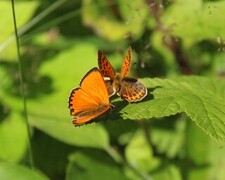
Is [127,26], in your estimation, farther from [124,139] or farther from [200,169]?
[200,169]

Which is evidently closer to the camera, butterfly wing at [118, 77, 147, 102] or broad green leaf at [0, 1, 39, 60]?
butterfly wing at [118, 77, 147, 102]

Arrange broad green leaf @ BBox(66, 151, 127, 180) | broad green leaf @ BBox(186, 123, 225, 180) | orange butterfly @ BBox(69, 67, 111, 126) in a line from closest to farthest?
orange butterfly @ BBox(69, 67, 111, 126), broad green leaf @ BBox(66, 151, 127, 180), broad green leaf @ BBox(186, 123, 225, 180)

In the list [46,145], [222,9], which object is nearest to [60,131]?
[46,145]

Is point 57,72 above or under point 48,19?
under

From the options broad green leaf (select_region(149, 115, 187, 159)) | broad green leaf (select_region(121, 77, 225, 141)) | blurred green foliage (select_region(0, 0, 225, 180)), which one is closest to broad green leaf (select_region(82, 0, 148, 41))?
blurred green foliage (select_region(0, 0, 225, 180))

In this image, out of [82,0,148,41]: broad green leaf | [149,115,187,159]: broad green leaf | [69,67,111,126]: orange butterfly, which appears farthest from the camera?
[82,0,148,41]: broad green leaf

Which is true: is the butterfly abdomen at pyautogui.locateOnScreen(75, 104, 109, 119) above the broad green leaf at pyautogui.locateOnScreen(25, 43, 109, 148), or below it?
above

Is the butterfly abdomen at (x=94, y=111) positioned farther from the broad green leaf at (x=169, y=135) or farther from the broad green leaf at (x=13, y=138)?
the broad green leaf at (x=169, y=135)

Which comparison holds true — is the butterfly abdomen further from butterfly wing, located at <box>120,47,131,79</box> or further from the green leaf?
the green leaf
